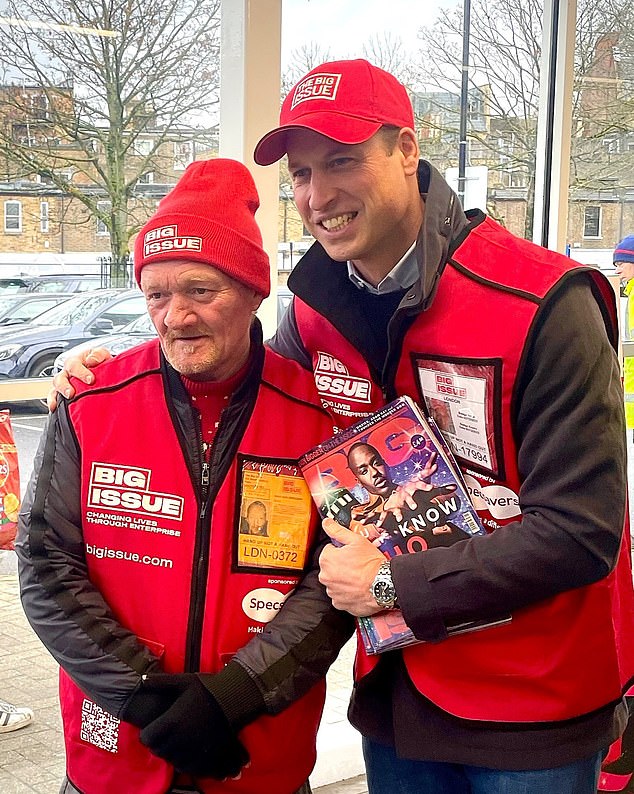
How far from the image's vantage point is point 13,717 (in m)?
2.83

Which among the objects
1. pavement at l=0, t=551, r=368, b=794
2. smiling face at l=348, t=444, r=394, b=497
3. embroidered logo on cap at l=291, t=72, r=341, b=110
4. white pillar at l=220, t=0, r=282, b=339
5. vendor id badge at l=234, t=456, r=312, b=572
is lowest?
pavement at l=0, t=551, r=368, b=794

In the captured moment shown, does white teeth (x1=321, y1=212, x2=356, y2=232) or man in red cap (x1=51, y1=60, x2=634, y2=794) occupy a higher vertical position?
white teeth (x1=321, y1=212, x2=356, y2=232)

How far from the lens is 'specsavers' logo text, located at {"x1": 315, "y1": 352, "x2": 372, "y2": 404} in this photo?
5.39ft

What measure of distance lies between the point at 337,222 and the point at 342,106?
0.58 feet

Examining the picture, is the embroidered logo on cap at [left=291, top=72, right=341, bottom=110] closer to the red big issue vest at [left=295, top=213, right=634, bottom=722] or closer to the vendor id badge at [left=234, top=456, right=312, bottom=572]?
the red big issue vest at [left=295, top=213, right=634, bottom=722]

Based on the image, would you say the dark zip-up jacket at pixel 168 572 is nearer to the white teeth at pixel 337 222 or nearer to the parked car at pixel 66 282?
the white teeth at pixel 337 222

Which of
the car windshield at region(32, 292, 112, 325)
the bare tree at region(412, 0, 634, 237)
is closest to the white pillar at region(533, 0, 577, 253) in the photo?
the bare tree at region(412, 0, 634, 237)

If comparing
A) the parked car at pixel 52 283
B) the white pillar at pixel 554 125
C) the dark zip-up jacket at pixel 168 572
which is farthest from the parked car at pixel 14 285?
the white pillar at pixel 554 125

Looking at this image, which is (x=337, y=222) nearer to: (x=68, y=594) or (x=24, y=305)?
(x=68, y=594)

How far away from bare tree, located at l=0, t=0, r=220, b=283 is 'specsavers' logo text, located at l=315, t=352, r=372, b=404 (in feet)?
3.91

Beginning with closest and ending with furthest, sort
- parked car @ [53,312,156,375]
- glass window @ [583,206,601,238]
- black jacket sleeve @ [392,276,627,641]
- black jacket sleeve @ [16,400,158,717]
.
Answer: black jacket sleeve @ [392,276,627,641] → black jacket sleeve @ [16,400,158,717] → parked car @ [53,312,156,375] → glass window @ [583,206,601,238]

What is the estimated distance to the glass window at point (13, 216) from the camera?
2518 mm

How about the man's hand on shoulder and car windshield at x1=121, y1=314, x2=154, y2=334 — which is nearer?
A: the man's hand on shoulder

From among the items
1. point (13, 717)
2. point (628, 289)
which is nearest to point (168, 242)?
point (13, 717)
